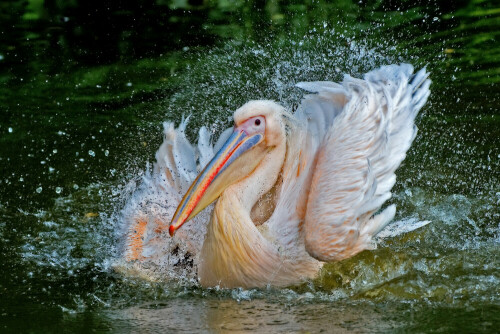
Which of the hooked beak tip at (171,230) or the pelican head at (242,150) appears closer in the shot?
the hooked beak tip at (171,230)

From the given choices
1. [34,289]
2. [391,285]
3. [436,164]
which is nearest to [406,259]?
[391,285]

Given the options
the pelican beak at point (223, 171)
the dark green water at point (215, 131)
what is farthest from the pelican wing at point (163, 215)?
the pelican beak at point (223, 171)

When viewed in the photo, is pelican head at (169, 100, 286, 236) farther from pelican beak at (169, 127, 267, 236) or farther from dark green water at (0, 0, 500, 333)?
dark green water at (0, 0, 500, 333)

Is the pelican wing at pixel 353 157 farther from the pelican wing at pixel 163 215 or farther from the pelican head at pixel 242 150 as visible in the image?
the pelican wing at pixel 163 215

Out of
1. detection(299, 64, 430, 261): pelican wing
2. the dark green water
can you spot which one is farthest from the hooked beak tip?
detection(299, 64, 430, 261): pelican wing

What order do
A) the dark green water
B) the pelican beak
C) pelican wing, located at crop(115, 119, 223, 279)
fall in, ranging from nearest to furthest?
1. the dark green water
2. the pelican beak
3. pelican wing, located at crop(115, 119, 223, 279)

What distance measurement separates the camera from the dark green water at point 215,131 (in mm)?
3613

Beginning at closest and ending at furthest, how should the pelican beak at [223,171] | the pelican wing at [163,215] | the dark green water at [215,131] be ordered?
1. the dark green water at [215,131]
2. the pelican beak at [223,171]
3. the pelican wing at [163,215]

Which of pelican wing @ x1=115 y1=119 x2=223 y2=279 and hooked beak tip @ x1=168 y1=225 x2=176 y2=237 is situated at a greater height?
pelican wing @ x1=115 y1=119 x2=223 y2=279

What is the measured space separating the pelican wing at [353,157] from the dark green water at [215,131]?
250 mm

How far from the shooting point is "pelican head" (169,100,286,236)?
386 cm

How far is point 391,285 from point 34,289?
1777 millimetres

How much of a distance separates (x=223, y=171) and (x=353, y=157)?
2.14 feet

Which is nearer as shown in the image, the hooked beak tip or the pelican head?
the hooked beak tip
